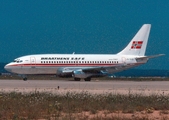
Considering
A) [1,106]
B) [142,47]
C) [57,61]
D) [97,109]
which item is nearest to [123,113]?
[97,109]

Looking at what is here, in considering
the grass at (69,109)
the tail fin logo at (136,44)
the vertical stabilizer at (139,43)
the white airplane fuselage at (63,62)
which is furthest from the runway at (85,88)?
the tail fin logo at (136,44)

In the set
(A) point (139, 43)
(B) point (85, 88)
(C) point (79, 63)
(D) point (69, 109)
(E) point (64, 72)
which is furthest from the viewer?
(A) point (139, 43)

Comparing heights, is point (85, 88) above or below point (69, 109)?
above

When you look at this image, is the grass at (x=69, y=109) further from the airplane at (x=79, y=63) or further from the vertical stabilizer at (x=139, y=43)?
the vertical stabilizer at (x=139, y=43)

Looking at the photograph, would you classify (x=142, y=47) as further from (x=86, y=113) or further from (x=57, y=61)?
(x=86, y=113)

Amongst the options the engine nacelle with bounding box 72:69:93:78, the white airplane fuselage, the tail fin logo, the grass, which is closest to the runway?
the grass

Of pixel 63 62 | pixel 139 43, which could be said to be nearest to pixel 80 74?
pixel 63 62

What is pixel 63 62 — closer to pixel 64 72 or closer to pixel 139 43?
pixel 64 72

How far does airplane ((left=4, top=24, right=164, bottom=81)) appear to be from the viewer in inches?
2153

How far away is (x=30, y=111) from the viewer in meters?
16.9

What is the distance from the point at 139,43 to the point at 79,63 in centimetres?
942

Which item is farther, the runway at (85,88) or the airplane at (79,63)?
the airplane at (79,63)

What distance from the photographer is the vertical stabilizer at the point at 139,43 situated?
60406mm

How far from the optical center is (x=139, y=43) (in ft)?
200
